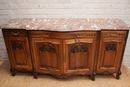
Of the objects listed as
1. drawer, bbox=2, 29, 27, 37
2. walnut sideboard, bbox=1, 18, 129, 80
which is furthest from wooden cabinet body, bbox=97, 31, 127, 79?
drawer, bbox=2, 29, 27, 37

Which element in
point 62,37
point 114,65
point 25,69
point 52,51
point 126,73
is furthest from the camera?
point 126,73

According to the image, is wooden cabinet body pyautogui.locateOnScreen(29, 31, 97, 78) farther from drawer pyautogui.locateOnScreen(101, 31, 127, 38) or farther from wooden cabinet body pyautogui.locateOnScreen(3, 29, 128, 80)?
drawer pyautogui.locateOnScreen(101, 31, 127, 38)

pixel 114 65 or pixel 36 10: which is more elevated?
pixel 36 10

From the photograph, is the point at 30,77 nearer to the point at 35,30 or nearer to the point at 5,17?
the point at 35,30

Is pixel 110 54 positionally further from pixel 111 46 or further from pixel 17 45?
pixel 17 45

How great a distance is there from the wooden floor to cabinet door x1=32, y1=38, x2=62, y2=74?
0.18 metres

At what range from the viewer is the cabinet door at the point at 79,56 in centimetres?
159

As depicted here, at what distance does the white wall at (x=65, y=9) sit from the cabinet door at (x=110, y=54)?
528mm

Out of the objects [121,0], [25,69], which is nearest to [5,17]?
[25,69]

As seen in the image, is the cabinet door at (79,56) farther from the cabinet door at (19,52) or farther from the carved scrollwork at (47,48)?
the cabinet door at (19,52)

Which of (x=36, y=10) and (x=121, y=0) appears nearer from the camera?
(x=121, y=0)

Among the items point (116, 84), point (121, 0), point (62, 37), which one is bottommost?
point (116, 84)

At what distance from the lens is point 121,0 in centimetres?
180

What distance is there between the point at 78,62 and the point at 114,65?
0.54 meters
